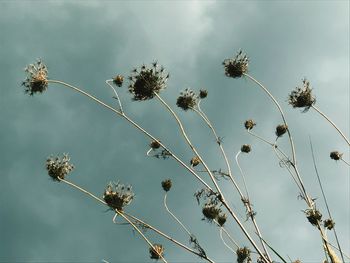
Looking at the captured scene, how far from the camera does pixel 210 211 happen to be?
27.3ft

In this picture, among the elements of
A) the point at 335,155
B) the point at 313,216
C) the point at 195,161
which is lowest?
the point at 313,216

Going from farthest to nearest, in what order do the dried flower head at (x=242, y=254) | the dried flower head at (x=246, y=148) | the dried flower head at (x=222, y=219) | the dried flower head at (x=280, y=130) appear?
1. the dried flower head at (x=246, y=148)
2. the dried flower head at (x=280, y=130)
3. the dried flower head at (x=222, y=219)
4. the dried flower head at (x=242, y=254)

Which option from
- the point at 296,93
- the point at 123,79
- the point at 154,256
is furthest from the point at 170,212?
the point at 296,93

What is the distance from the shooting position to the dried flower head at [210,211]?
830cm

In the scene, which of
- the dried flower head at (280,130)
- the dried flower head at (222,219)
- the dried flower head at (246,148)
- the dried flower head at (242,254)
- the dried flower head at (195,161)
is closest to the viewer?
the dried flower head at (242,254)

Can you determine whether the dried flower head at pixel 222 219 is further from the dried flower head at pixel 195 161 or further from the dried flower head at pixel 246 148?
the dried flower head at pixel 246 148

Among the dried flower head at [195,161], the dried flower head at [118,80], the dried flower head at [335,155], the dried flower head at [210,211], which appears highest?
the dried flower head at [118,80]

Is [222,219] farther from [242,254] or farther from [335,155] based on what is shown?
[335,155]

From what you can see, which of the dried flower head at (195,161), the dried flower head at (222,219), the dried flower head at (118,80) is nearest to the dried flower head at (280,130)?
the dried flower head at (195,161)

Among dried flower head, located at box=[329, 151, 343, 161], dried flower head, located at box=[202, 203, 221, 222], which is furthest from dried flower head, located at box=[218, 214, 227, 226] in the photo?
dried flower head, located at box=[329, 151, 343, 161]

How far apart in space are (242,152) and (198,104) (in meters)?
2.04

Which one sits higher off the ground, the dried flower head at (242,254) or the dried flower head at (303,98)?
the dried flower head at (303,98)

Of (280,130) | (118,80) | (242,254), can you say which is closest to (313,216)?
(242,254)

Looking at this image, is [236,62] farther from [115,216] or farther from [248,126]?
[115,216]
